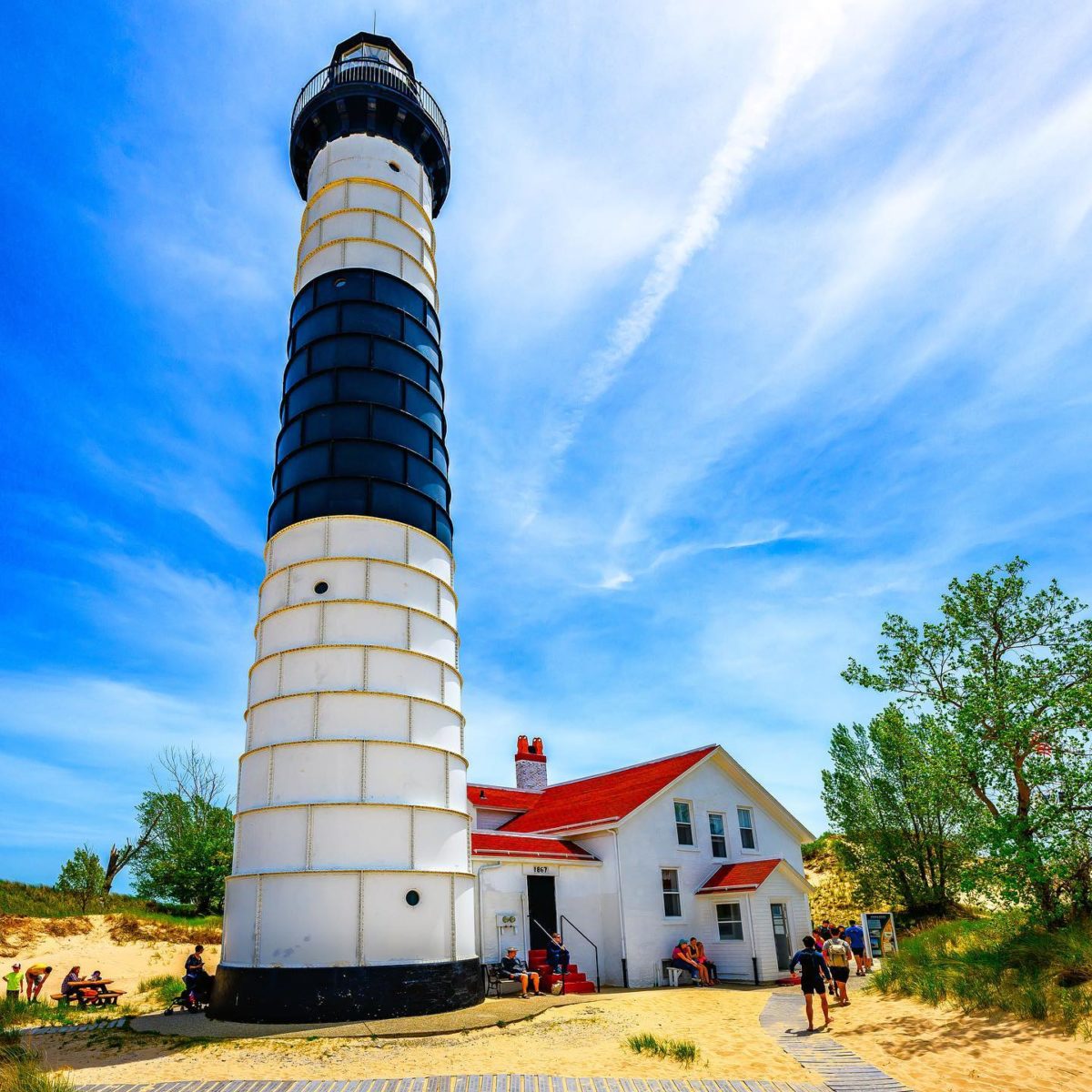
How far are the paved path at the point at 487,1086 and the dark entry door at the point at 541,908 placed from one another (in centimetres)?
1161

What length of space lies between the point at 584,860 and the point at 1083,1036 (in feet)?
44.0

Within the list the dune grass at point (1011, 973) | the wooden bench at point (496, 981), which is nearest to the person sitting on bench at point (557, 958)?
the wooden bench at point (496, 981)

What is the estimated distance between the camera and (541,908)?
21.8 meters

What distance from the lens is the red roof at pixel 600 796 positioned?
24.6 metres

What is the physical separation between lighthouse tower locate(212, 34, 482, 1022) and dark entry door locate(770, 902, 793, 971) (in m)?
10.5

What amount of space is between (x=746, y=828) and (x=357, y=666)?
16480mm

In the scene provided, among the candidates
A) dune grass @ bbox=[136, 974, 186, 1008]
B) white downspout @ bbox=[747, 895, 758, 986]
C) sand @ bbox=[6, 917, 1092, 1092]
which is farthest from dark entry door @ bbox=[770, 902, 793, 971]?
dune grass @ bbox=[136, 974, 186, 1008]

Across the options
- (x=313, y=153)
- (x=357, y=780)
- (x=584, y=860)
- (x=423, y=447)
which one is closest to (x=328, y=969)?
(x=357, y=780)

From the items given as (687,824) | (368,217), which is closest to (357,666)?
(687,824)

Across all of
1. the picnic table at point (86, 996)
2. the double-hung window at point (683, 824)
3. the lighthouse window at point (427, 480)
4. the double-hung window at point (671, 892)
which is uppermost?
the lighthouse window at point (427, 480)

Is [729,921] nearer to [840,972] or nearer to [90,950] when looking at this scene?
[840,972]

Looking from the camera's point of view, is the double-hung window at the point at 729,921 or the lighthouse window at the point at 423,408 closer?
the lighthouse window at the point at 423,408

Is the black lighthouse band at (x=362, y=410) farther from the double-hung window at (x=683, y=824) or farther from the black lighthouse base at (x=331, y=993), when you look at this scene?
the double-hung window at (x=683, y=824)

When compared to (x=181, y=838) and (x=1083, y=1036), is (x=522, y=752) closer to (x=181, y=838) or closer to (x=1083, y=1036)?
(x=181, y=838)
